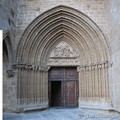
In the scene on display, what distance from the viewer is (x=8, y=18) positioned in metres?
6.33

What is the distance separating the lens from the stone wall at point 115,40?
614 centimetres

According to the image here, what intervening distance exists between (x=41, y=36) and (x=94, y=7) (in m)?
2.51

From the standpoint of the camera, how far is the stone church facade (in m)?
6.73

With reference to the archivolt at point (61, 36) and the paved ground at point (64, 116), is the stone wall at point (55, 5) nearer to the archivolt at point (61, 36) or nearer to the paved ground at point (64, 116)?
the archivolt at point (61, 36)

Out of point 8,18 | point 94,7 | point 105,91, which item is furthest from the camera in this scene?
point 94,7

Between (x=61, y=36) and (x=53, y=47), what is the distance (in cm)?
63

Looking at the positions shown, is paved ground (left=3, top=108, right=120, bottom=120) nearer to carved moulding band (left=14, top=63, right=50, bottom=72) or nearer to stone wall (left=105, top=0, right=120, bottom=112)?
stone wall (left=105, top=0, right=120, bottom=112)

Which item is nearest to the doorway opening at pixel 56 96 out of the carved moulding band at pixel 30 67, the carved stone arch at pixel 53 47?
the carved stone arch at pixel 53 47

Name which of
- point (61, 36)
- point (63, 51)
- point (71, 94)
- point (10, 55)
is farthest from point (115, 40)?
point (10, 55)

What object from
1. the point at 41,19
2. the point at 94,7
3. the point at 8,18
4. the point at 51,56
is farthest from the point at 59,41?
the point at 8,18

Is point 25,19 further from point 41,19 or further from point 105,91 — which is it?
point 105,91

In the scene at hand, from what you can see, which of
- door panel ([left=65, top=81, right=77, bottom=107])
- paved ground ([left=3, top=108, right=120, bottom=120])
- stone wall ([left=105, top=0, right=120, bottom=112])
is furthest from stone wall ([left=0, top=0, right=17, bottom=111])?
stone wall ([left=105, top=0, right=120, bottom=112])

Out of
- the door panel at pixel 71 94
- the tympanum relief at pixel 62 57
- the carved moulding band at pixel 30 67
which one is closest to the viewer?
the carved moulding band at pixel 30 67

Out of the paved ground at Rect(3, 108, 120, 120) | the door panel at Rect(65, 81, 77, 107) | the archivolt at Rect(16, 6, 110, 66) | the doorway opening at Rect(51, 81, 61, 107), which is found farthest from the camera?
the doorway opening at Rect(51, 81, 61, 107)
